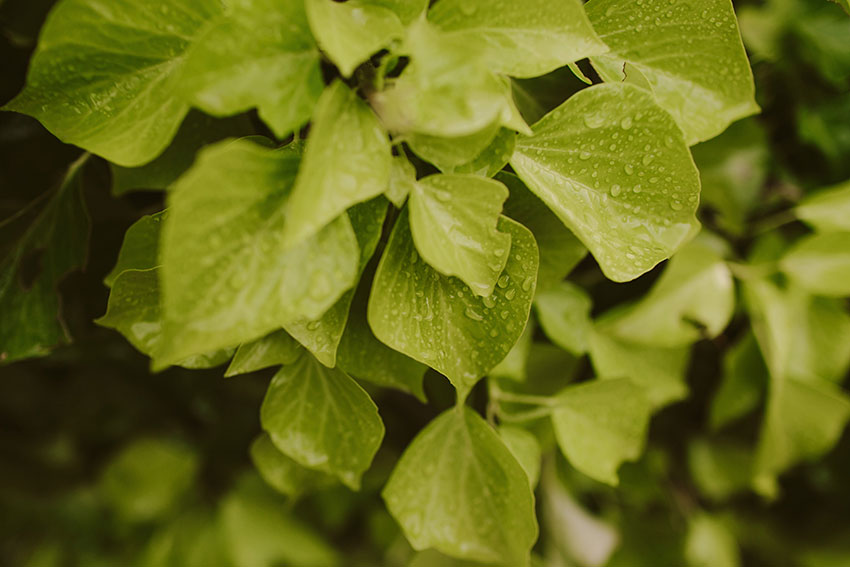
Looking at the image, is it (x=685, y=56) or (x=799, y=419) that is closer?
(x=685, y=56)

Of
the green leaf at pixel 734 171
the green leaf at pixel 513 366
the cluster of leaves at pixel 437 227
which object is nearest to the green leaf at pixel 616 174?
the cluster of leaves at pixel 437 227

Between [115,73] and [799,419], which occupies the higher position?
[115,73]

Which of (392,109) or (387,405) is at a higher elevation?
(392,109)

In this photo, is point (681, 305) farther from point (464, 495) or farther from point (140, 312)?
point (140, 312)

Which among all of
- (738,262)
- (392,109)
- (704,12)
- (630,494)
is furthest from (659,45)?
(630,494)

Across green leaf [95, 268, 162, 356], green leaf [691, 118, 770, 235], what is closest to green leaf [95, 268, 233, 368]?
green leaf [95, 268, 162, 356]

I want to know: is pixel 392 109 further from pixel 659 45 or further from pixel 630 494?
pixel 630 494

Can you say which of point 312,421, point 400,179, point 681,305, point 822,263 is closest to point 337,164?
point 400,179
